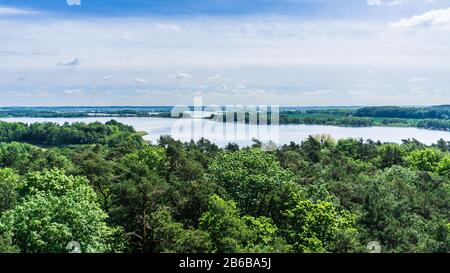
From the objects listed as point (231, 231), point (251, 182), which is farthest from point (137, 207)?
point (251, 182)

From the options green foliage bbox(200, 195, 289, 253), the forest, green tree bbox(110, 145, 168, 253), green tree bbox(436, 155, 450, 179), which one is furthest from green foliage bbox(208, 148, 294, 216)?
green tree bbox(436, 155, 450, 179)

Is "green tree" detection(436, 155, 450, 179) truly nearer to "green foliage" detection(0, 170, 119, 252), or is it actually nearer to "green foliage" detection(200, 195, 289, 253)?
"green foliage" detection(200, 195, 289, 253)

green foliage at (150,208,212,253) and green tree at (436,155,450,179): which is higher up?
→ green foliage at (150,208,212,253)

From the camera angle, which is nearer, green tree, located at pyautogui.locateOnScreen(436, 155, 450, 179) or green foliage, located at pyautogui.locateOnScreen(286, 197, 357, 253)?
green foliage, located at pyautogui.locateOnScreen(286, 197, 357, 253)

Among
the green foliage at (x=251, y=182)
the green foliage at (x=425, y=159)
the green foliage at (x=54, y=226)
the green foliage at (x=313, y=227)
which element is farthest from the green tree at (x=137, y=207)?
the green foliage at (x=425, y=159)

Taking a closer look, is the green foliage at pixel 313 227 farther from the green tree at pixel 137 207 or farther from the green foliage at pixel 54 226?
the green foliage at pixel 54 226

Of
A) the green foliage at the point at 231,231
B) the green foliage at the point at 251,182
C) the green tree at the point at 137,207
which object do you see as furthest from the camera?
the green foliage at the point at 251,182

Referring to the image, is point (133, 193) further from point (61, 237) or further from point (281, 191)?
point (281, 191)

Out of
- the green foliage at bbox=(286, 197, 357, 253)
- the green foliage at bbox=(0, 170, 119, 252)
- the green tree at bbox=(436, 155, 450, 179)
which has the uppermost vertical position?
the green foliage at bbox=(0, 170, 119, 252)

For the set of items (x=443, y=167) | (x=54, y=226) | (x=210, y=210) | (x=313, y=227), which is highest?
(x=54, y=226)

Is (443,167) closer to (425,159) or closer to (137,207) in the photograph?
(425,159)
